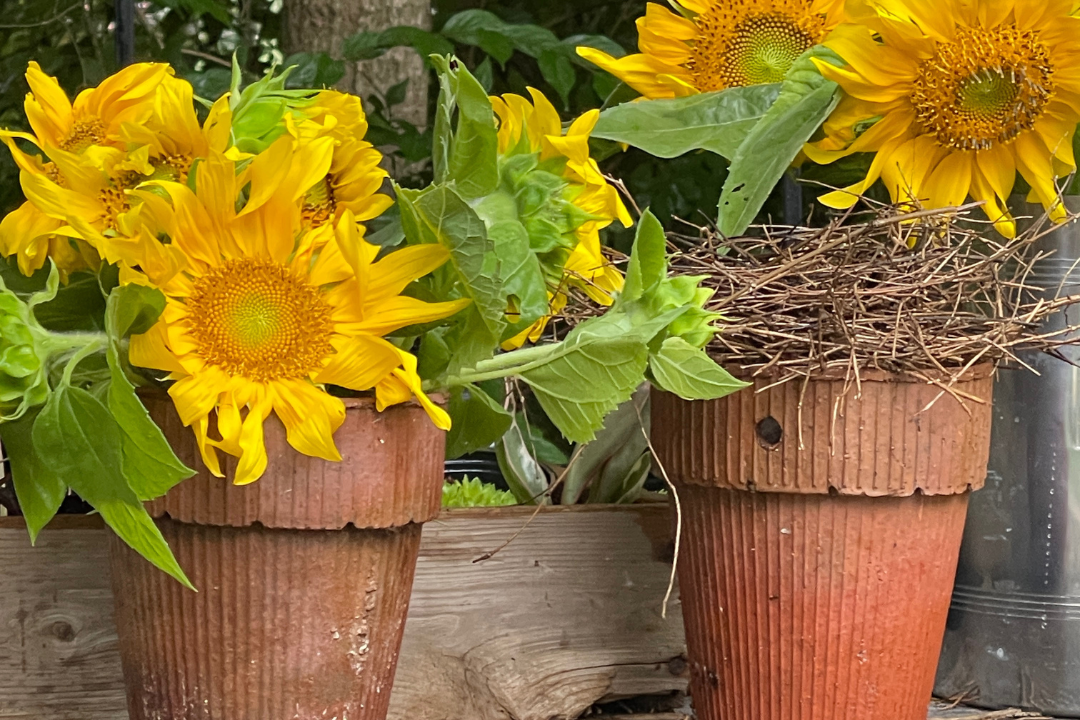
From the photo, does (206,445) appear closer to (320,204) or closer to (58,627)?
(320,204)

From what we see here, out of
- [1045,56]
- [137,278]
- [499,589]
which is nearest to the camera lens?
[137,278]

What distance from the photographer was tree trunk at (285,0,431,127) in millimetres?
1079

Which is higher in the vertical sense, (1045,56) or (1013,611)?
(1045,56)

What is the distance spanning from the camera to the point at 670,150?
604 mm

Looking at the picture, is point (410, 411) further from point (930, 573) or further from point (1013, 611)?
point (1013, 611)

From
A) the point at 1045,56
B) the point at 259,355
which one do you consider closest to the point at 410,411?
the point at 259,355

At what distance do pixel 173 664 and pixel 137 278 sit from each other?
0.60 feet

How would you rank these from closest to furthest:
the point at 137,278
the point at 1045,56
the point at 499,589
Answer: the point at 137,278 < the point at 1045,56 < the point at 499,589

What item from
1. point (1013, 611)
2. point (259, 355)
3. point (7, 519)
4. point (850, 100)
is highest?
point (850, 100)

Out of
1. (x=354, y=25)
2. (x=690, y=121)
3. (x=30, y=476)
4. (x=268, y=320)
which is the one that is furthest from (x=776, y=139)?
(x=354, y=25)

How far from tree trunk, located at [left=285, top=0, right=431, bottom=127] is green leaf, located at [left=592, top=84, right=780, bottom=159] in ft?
1.74

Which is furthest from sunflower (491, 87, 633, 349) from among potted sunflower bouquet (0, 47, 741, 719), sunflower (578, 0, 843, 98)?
sunflower (578, 0, 843, 98)

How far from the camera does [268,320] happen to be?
456 mm

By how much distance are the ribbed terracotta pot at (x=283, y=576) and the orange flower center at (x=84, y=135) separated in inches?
4.6
